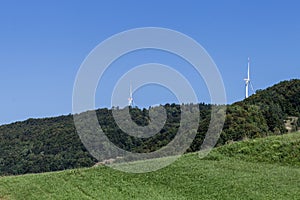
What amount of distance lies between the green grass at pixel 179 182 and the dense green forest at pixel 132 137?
7691mm

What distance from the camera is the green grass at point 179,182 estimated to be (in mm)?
19875

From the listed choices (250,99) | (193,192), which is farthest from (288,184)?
(250,99)

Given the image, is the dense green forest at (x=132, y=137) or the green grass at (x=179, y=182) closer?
the green grass at (x=179, y=182)

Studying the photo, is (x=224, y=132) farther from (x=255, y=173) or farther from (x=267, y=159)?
(x=255, y=173)

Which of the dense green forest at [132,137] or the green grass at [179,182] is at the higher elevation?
the dense green forest at [132,137]

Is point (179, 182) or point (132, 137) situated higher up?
point (132, 137)

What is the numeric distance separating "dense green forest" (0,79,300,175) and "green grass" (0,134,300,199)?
7.69 m

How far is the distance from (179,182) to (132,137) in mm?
18291

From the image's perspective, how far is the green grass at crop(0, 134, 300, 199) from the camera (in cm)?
1988

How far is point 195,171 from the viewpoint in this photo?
22.7 m

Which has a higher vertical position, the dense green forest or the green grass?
the dense green forest

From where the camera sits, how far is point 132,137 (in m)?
39.6

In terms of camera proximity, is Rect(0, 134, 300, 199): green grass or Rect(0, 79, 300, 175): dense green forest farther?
Rect(0, 79, 300, 175): dense green forest

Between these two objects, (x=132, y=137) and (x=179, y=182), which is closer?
(x=179, y=182)
